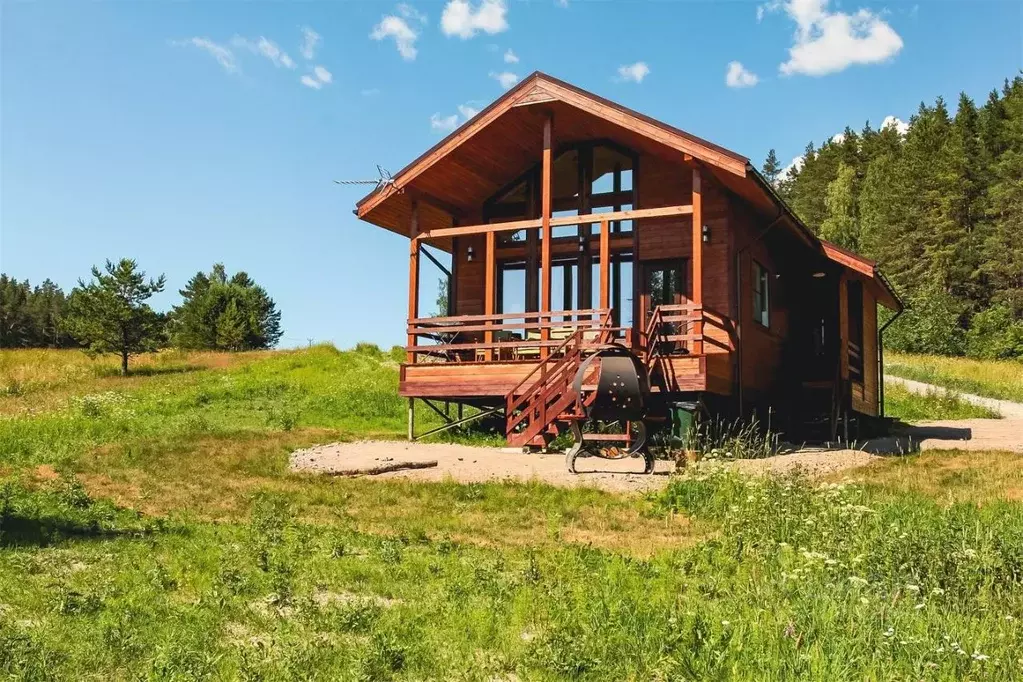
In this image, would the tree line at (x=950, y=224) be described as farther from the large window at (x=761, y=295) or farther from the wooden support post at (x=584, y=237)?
the wooden support post at (x=584, y=237)

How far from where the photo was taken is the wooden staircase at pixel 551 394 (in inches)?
607

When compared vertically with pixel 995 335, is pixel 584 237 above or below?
above

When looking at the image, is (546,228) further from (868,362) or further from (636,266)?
(868,362)

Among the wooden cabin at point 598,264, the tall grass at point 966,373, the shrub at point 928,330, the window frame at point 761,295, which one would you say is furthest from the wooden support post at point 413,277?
the shrub at point 928,330

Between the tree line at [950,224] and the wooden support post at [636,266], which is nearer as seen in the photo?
the wooden support post at [636,266]

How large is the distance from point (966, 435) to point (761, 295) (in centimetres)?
540

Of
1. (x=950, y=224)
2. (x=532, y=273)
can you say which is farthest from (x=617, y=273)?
(x=950, y=224)

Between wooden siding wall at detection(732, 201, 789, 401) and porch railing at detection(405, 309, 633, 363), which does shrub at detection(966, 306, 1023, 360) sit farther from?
porch railing at detection(405, 309, 633, 363)

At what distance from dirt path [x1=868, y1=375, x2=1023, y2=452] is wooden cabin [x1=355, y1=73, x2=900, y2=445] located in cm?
145

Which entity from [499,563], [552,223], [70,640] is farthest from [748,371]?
[70,640]

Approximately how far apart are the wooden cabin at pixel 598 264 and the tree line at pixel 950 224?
1338 inches

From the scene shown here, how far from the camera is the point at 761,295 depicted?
20.3 meters

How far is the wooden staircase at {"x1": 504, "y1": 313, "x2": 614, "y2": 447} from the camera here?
607 inches

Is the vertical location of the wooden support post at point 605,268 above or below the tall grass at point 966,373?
above
